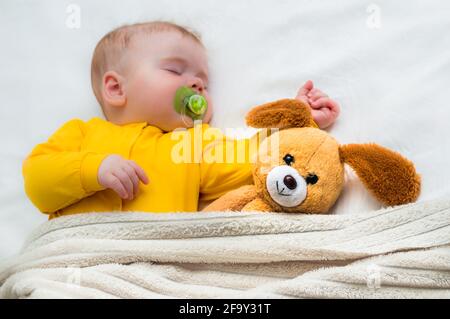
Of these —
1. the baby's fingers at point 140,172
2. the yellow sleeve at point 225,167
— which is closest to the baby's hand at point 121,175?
the baby's fingers at point 140,172

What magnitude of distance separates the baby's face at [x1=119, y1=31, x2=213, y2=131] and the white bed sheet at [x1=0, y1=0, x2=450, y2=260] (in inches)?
2.9

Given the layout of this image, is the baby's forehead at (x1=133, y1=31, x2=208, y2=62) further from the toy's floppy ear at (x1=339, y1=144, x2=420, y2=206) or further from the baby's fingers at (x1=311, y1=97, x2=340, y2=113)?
the toy's floppy ear at (x1=339, y1=144, x2=420, y2=206)

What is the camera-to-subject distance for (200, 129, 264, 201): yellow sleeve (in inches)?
44.5

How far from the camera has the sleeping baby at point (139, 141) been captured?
1.06 metres

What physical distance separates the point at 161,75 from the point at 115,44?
6.0 inches

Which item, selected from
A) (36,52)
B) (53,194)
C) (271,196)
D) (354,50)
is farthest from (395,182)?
(36,52)

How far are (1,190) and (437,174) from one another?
0.92 metres

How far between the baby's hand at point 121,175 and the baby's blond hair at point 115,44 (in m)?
0.29

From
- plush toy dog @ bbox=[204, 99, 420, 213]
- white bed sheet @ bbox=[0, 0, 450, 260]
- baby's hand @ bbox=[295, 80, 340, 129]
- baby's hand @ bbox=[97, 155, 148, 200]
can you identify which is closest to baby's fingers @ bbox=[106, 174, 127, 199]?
baby's hand @ bbox=[97, 155, 148, 200]

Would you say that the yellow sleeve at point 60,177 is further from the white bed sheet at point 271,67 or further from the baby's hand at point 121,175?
the white bed sheet at point 271,67

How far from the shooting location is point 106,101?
125 cm

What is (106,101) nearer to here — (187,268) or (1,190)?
(1,190)
